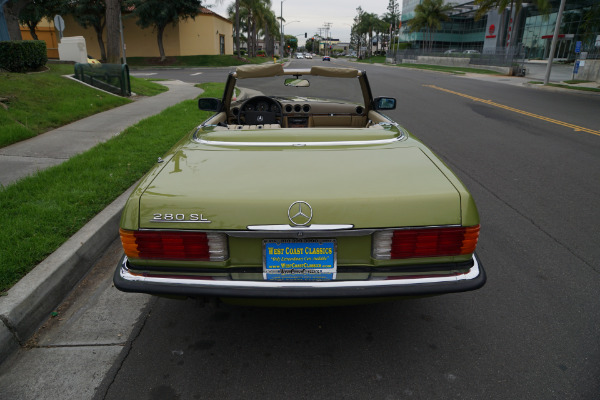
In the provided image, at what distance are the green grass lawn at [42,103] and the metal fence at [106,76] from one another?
55 centimetres

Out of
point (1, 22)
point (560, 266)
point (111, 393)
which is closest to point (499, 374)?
point (560, 266)

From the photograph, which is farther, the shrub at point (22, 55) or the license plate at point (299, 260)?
the shrub at point (22, 55)

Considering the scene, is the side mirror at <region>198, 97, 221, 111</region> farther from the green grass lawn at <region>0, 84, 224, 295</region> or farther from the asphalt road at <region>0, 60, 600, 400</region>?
the asphalt road at <region>0, 60, 600, 400</region>

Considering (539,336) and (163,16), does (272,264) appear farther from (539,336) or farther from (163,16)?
(163,16)

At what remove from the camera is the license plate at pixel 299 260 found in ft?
7.13

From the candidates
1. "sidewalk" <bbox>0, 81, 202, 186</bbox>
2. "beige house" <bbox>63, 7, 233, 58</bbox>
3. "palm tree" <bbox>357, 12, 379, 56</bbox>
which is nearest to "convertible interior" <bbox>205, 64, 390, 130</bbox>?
"sidewalk" <bbox>0, 81, 202, 186</bbox>

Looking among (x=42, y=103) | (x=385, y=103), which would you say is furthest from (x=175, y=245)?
(x=42, y=103)

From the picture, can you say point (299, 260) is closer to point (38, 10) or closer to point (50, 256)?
point (50, 256)

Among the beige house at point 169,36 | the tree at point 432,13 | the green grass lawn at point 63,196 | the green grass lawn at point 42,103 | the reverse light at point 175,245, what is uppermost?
the tree at point 432,13

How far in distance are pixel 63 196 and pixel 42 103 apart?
20.7ft

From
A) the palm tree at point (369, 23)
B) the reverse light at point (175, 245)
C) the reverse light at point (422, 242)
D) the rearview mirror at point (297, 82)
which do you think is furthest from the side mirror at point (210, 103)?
the palm tree at point (369, 23)

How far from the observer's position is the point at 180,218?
2146mm

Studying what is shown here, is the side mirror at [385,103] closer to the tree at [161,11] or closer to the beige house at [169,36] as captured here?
the tree at [161,11]

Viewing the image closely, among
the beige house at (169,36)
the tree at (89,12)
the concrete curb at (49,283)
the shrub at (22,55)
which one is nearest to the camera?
the concrete curb at (49,283)
